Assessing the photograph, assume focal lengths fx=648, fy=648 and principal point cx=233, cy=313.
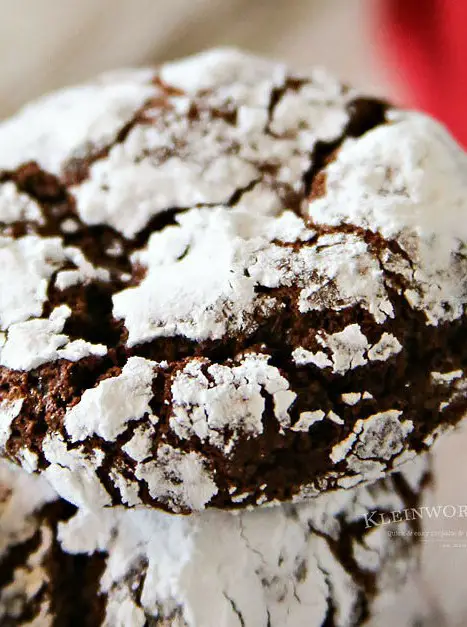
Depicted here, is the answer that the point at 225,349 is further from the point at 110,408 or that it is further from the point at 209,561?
the point at 209,561

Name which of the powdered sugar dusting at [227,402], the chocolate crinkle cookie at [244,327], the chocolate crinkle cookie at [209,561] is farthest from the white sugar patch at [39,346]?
the chocolate crinkle cookie at [209,561]

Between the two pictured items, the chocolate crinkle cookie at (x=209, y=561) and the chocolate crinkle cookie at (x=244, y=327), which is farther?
the chocolate crinkle cookie at (x=209, y=561)

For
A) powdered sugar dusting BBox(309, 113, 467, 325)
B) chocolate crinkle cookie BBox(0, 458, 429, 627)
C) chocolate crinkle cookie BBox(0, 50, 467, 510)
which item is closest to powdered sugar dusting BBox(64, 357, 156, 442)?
chocolate crinkle cookie BBox(0, 50, 467, 510)

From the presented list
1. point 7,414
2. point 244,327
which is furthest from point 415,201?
point 7,414

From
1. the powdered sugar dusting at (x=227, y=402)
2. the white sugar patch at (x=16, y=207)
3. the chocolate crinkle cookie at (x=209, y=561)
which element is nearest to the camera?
the powdered sugar dusting at (x=227, y=402)

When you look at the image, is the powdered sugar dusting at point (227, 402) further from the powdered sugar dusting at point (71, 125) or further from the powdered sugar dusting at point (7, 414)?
the powdered sugar dusting at point (71, 125)


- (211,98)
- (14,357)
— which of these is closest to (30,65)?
(211,98)

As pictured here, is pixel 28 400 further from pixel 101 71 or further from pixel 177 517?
pixel 101 71
